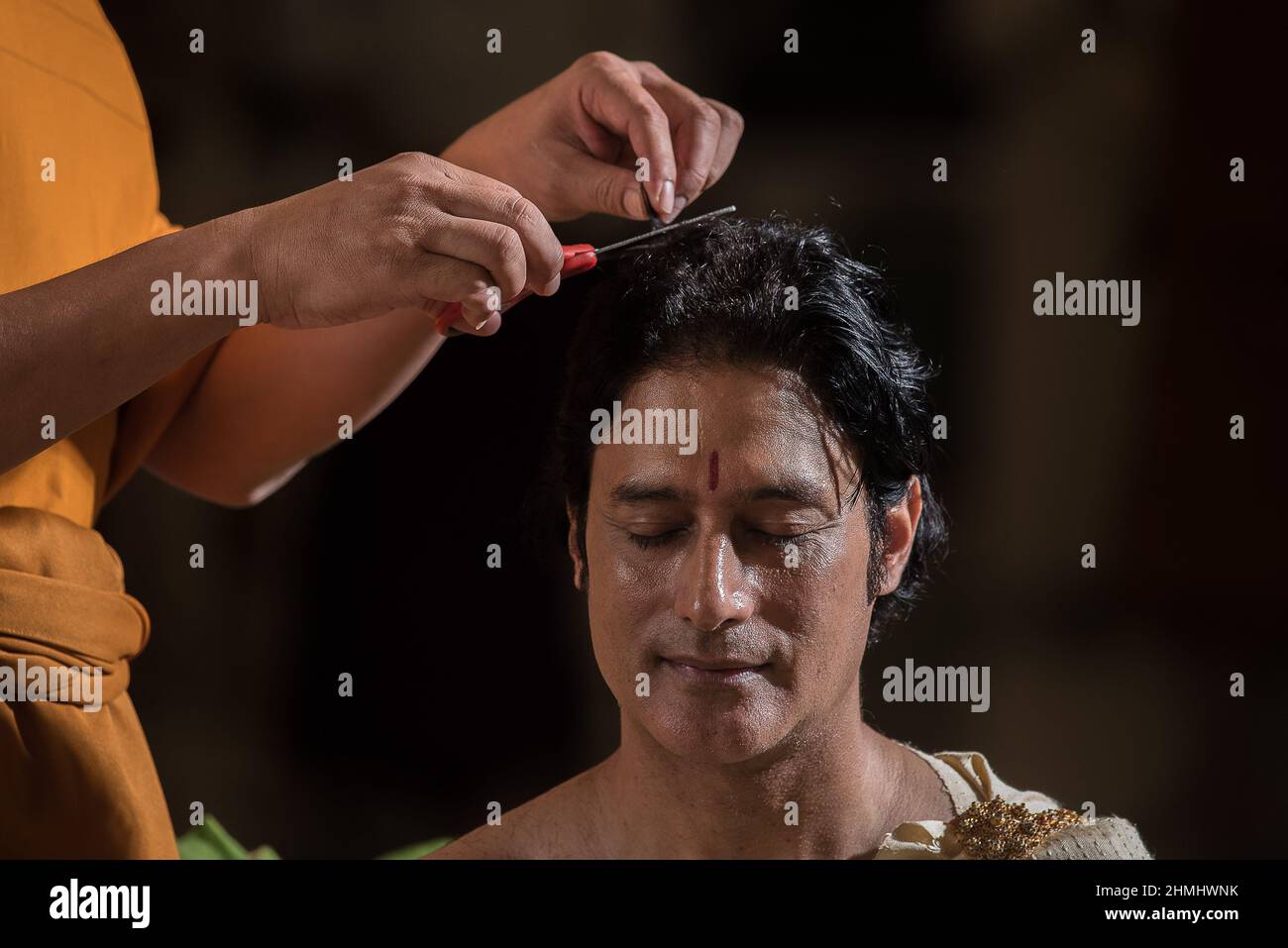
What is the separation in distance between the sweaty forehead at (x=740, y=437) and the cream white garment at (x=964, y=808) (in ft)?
0.99

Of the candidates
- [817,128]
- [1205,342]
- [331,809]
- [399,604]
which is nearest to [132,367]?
[399,604]

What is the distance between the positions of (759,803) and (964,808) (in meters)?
0.19

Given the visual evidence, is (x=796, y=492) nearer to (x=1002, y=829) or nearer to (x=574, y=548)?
(x=574, y=548)

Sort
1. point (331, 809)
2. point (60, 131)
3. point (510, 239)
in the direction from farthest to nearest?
point (331, 809) < point (60, 131) < point (510, 239)

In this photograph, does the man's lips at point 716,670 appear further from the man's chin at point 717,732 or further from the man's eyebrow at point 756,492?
the man's eyebrow at point 756,492

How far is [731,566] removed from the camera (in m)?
1.08

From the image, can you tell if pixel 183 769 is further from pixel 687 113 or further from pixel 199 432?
pixel 687 113

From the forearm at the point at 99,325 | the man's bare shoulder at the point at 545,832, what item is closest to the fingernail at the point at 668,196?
the forearm at the point at 99,325

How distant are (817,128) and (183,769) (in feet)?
2.84

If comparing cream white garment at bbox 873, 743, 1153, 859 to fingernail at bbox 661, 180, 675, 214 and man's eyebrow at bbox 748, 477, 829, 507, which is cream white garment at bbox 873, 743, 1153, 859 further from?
fingernail at bbox 661, 180, 675, 214

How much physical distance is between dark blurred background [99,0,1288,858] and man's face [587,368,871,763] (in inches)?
4.1

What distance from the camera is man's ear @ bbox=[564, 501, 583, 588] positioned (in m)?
1.20
